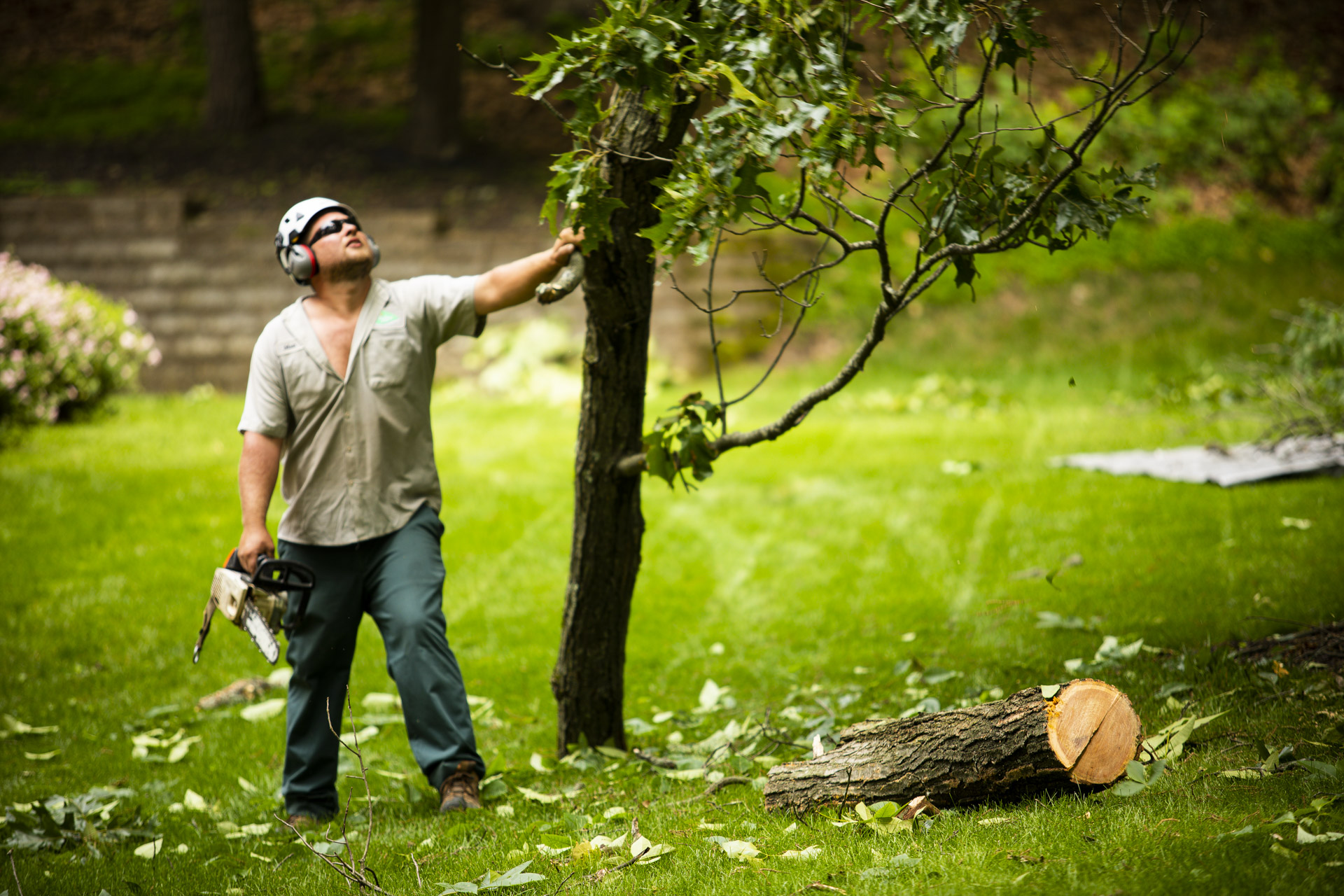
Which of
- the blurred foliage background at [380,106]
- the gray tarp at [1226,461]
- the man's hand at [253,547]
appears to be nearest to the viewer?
the man's hand at [253,547]

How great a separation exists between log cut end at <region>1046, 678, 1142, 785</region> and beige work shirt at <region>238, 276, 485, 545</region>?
2.35 meters

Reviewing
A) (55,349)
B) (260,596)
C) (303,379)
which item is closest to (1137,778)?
(260,596)

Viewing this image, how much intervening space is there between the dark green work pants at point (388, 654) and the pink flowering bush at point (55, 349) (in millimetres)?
6969

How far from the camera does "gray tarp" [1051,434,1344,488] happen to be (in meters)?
6.60

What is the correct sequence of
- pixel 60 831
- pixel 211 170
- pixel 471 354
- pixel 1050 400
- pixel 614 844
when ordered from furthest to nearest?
pixel 211 170, pixel 471 354, pixel 1050 400, pixel 60 831, pixel 614 844

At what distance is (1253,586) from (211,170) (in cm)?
1536

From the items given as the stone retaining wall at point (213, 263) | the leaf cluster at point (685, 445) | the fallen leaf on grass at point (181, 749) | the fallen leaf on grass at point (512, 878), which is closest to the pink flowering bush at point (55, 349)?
the stone retaining wall at point (213, 263)

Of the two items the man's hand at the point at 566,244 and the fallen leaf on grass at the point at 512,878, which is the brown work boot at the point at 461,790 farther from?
the man's hand at the point at 566,244

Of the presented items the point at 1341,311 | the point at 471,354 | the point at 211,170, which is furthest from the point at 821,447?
the point at 211,170

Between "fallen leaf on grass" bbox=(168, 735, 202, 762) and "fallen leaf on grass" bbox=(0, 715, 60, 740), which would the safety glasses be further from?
"fallen leaf on grass" bbox=(0, 715, 60, 740)

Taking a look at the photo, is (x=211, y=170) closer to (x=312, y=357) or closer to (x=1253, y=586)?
(x=312, y=357)

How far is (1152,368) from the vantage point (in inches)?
430

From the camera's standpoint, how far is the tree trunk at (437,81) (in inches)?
621

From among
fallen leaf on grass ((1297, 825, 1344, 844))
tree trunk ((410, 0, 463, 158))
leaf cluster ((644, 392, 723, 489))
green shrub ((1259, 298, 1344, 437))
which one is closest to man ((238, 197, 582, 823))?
leaf cluster ((644, 392, 723, 489))
